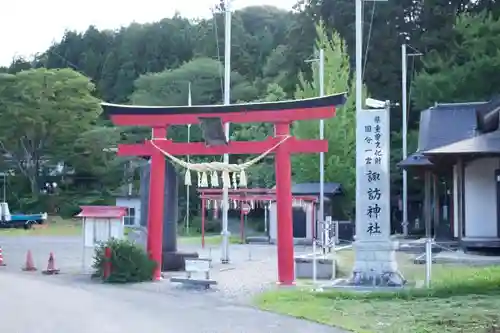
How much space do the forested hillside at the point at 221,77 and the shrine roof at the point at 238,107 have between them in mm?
24276

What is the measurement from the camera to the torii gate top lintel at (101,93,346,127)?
54.4ft

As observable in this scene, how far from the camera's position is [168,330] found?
10.2 meters

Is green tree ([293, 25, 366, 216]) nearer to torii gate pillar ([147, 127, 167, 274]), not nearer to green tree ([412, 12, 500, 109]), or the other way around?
green tree ([412, 12, 500, 109])

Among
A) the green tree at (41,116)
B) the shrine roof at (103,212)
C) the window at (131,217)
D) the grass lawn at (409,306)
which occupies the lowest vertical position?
the grass lawn at (409,306)

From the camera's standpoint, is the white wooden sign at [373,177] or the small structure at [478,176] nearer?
the white wooden sign at [373,177]

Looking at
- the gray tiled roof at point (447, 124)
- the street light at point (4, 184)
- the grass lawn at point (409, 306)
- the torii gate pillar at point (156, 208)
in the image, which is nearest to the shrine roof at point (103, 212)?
the torii gate pillar at point (156, 208)

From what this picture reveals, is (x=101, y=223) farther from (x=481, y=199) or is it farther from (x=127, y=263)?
(x=481, y=199)

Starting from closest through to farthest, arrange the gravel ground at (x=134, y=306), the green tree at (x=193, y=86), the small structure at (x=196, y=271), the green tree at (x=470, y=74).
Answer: the gravel ground at (x=134, y=306) < the small structure at (x=196, y=271) < the green tree at (x=470, y=74) < the green tree at (x=193, y=86)

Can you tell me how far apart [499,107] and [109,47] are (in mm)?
56442

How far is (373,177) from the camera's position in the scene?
15.5m

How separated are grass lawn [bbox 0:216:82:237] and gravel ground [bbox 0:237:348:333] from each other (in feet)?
85.3

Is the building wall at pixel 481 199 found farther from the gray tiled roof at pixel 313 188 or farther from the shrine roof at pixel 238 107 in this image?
the gray tiled roof at pixel 313 188

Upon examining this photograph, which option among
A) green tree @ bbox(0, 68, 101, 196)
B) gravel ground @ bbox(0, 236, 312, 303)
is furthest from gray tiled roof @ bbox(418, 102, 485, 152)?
green tree @ bbox(0, 68, 101, 196)

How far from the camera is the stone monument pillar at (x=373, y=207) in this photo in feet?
49.6
